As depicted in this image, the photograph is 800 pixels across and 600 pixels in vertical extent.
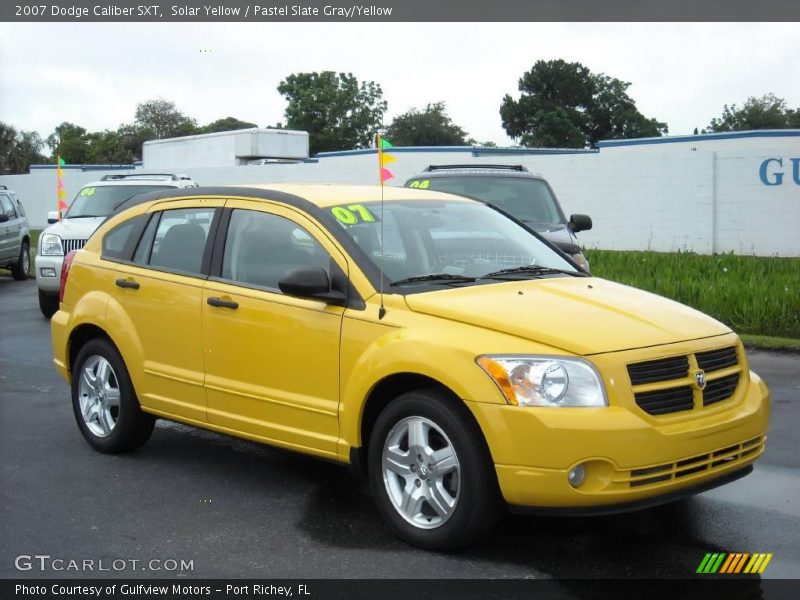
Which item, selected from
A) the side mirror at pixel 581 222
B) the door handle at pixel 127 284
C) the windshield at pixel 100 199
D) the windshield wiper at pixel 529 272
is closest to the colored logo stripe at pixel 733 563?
the windshield wiper at pixel 529 272

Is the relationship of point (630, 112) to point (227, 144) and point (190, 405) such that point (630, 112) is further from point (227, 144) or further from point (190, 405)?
point (190, 405)

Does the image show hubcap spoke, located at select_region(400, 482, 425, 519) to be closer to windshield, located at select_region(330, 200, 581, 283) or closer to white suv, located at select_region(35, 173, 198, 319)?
windshield, located at select_region(330, 200, 581, 283)

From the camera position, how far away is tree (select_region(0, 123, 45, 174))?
72562 mm

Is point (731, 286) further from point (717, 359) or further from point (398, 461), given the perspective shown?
point (398, 461)

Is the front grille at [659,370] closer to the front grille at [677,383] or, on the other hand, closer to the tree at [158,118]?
the front grille at [677,383]

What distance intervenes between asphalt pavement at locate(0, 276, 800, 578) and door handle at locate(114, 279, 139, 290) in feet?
3.62

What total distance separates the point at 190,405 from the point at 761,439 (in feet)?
10.4

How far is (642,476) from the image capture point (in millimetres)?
4379

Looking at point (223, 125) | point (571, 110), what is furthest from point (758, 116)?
point (223, 125)

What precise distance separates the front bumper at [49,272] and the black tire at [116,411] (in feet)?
24.0

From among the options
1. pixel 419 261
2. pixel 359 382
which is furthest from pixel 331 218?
pixel 359 382

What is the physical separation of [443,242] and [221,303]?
1290 mm

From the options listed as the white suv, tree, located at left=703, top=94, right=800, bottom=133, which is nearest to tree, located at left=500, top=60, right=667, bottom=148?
tree, located at left=703, top=94, right=800, bottom=133

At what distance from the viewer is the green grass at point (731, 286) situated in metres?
11.0
